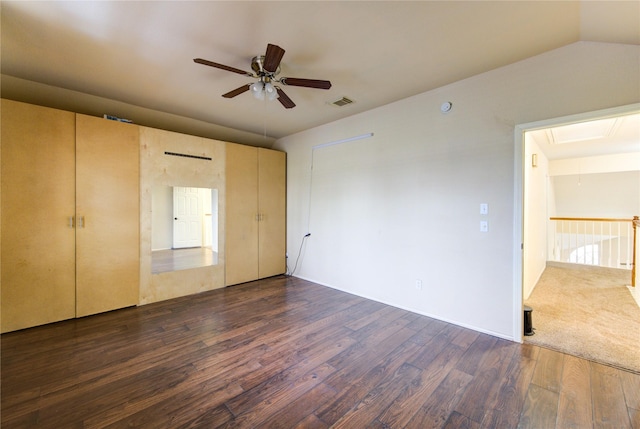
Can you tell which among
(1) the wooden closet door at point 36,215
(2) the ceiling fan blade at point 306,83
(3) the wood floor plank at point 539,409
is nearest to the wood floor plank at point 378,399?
(3) the wood floor plank at point 539,409

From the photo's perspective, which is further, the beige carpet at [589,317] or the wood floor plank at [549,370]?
the beige carpet at [589,317]

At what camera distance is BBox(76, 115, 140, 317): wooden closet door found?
3.08 metres

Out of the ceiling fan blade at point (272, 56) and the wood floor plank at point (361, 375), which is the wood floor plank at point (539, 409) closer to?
the wood floor plank at point (361, 375)

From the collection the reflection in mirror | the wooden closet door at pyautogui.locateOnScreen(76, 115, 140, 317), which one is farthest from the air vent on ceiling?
the wooden closet door at pyautogui.locateOnScreen(76, 115, 140, 317)

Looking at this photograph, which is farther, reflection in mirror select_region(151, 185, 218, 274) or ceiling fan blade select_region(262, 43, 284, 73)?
reflection in mirror select_region(151, 185, 218, 274)

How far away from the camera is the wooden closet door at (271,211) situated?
4789 millimetres

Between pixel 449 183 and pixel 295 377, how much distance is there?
259 centimetres

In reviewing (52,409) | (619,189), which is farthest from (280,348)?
(619,189)

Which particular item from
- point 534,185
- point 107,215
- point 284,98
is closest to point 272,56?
point 284,98

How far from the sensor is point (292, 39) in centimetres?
218

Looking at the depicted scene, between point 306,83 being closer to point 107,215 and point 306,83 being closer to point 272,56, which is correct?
point 272,56

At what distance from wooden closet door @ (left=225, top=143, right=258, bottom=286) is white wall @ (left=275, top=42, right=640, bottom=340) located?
1.34m

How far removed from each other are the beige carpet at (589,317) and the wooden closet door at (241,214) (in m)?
4.01

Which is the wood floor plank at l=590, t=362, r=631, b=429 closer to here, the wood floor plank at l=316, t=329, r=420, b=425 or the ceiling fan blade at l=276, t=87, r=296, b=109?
the wood floor plank at l=316, t=329, r=420, b=425
